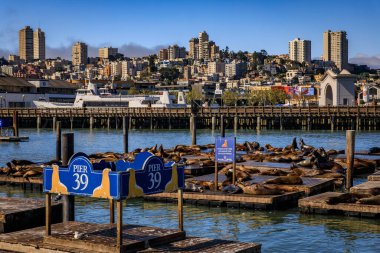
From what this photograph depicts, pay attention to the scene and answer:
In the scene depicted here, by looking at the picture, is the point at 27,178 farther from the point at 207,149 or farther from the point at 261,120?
the point at 261,120

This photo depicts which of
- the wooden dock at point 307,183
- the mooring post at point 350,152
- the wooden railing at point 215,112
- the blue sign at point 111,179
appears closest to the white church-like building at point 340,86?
the wooden railing at point 215,112

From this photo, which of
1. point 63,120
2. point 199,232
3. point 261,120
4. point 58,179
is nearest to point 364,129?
point 261,120

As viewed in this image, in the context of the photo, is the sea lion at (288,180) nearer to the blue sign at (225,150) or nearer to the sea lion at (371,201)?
the blue sign at (225,150)

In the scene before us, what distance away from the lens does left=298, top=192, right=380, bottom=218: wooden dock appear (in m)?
17.1

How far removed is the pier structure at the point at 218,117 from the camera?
69188 mm

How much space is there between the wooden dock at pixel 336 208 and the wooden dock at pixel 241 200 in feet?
2.44

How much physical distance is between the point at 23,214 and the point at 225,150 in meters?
8.75

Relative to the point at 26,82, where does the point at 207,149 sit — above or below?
below

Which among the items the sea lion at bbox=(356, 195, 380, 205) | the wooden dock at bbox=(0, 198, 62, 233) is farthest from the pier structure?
the wooden dock at bbox=(0, 198, 62, 233)

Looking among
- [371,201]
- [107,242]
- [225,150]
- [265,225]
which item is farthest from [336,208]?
[107,242]

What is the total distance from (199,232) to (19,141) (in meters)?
38.6

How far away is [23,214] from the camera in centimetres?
A: 1263

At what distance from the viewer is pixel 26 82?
4313 inches

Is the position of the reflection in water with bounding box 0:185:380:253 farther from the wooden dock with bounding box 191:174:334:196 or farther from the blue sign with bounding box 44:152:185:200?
the blue sign with bounding box 44:152:185:200
